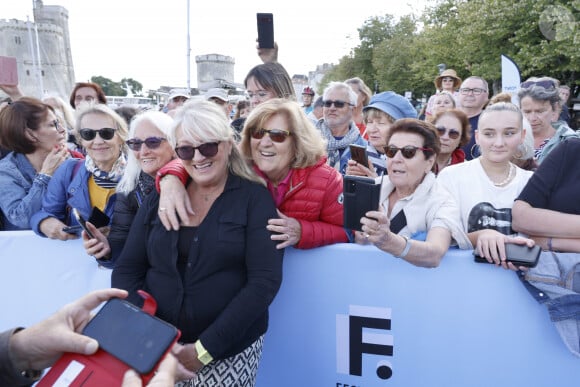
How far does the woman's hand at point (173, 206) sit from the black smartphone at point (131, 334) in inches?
22.6

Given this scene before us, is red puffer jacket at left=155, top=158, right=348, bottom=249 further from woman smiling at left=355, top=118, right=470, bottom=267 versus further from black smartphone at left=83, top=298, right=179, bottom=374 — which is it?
black smartphone at left=83, top=298, right=179, bottom=374

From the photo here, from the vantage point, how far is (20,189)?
2.82m

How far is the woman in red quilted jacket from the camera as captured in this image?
2.16 m

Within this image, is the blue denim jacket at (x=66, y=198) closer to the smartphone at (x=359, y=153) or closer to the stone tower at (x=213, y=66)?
the smartphone at (x=359, y=153)

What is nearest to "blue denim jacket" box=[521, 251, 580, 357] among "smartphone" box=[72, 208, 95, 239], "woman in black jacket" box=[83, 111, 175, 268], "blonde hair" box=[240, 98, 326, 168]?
"blonde hair" box=[240, 98, 326, 168]

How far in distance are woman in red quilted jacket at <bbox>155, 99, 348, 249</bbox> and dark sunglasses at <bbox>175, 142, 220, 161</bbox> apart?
0.74 ft

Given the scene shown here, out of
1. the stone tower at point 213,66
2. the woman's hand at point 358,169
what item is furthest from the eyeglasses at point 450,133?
the stone tower at point 213,66

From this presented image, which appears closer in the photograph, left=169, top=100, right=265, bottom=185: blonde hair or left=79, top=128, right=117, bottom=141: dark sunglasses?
left=169, top=100, right=265, bottom=185: blonde hair

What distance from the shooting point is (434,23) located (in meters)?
24.5

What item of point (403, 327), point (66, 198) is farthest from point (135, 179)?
point (403, 327)

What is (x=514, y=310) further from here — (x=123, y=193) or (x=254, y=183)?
(x=123, y=193)

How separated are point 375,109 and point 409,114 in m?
0.29

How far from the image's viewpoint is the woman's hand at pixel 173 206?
1.85 meters

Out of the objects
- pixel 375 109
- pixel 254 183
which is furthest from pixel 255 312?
pixel 375 109
